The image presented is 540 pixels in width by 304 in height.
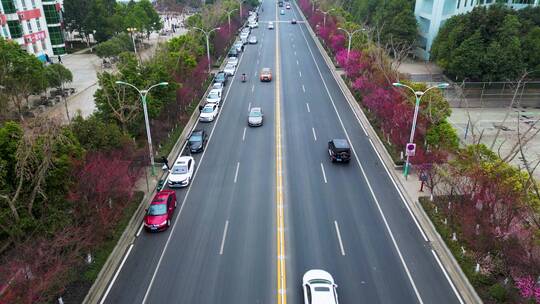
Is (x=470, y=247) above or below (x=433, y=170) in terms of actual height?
below

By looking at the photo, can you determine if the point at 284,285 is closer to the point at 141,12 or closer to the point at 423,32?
the point at 423,32

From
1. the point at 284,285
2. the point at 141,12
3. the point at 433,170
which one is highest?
the point at 141,12

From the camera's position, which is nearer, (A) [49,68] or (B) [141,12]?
(A) [49,68]

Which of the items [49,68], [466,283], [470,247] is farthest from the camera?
[49,68]

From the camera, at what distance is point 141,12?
77625 millimetres

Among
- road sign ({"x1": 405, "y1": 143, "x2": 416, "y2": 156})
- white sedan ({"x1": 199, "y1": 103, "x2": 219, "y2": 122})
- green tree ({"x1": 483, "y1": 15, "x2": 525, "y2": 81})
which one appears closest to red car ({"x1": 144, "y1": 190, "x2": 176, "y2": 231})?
road sign ({"x1": 405, "y1": 143, "x2": 416, "y2": 156})

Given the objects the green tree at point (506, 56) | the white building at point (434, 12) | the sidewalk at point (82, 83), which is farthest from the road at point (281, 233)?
the white building at point (434, 12)

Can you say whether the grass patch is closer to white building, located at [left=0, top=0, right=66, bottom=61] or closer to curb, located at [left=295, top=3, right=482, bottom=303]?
curb, located at [left=295, top=3, right=482, bottom=303]

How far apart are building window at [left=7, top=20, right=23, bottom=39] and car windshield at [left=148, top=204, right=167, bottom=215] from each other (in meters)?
48.0

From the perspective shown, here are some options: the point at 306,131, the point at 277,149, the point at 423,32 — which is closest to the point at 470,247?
the point at 277,149

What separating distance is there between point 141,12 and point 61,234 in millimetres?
68078

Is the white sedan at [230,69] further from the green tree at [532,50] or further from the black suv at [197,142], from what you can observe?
the green tree at [532,50]

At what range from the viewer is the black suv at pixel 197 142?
33803 millimetres

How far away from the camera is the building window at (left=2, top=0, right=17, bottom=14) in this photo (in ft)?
183
